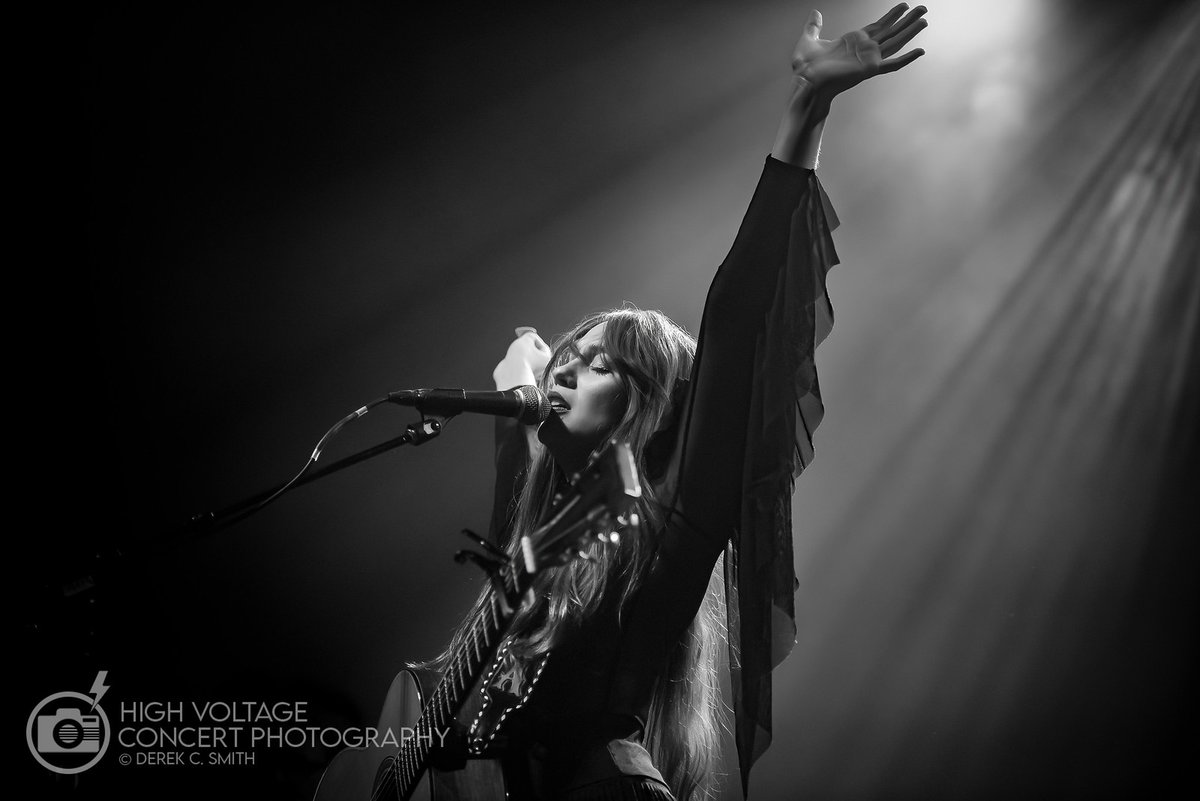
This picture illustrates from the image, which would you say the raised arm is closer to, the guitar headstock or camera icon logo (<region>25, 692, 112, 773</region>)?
the guitar headstock

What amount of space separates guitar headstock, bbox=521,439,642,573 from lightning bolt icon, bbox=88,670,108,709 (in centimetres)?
152

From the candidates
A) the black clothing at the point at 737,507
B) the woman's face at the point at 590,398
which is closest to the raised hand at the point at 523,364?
the woman's face at the point at 590,398

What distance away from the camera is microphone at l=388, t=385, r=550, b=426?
157 centimetres

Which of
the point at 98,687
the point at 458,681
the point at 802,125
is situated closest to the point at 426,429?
the point at 458,681

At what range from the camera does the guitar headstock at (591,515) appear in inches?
41.3

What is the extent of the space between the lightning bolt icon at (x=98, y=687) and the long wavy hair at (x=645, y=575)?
1.15 metres

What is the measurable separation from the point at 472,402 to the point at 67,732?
1.33m

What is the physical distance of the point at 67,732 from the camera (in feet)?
6.30

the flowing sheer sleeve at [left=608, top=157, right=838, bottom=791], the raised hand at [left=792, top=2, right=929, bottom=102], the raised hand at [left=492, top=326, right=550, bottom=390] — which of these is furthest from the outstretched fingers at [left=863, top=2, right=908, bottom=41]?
the raised hand at [left=492, top=326, right=550, bottom=390]

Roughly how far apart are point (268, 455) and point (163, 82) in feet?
4.17

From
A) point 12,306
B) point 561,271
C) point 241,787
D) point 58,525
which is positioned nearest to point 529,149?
point 561,271

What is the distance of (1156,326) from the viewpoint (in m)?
2.96

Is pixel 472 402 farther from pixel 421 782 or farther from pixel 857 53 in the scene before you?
pixel 857 53

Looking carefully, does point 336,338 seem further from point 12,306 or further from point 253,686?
point 253,686
